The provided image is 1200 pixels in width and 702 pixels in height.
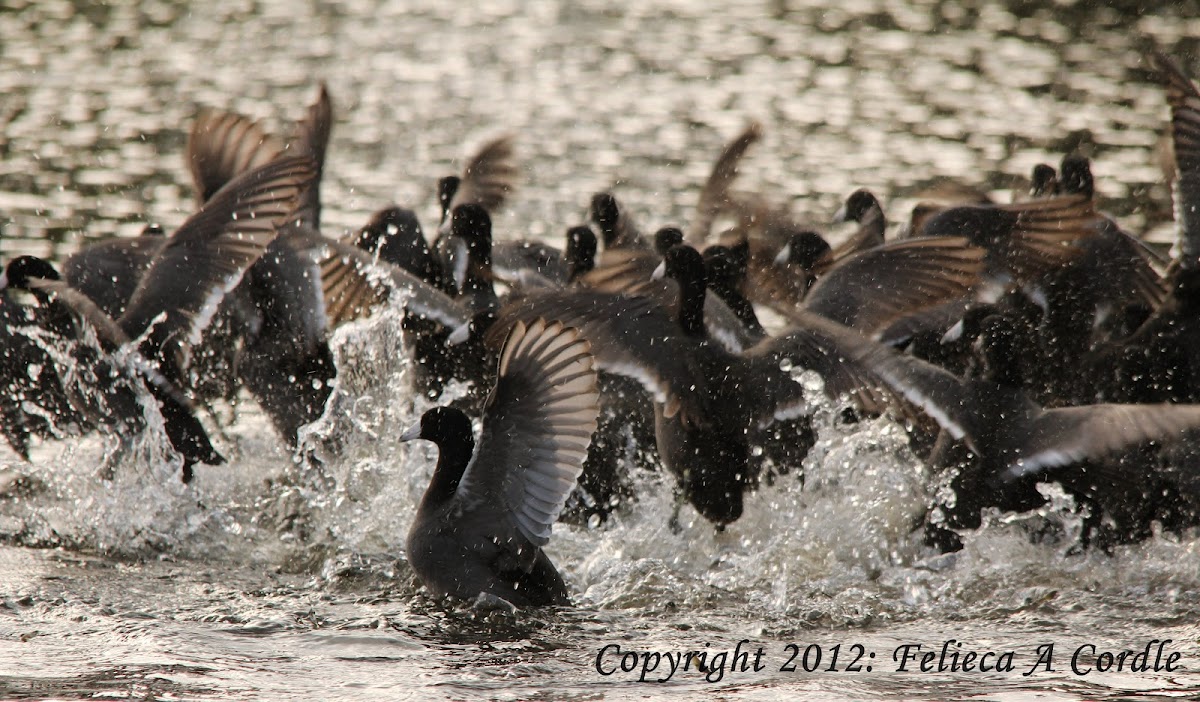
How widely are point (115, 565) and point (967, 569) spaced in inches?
133

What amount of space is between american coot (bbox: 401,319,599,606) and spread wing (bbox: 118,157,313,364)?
1936 millimetres

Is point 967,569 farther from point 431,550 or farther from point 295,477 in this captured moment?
point 295,477

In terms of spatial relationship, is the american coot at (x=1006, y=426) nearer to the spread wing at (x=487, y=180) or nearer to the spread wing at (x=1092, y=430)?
the spread wing at (x=1092, y=430)

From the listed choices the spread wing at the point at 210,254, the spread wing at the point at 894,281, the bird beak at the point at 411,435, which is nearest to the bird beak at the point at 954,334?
the spread wing at the point at 894,281

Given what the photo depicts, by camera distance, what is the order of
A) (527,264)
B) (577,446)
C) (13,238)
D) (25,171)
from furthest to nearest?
1. (25,171)
2. (13,238)
3. (527,264)
4. (577,446)

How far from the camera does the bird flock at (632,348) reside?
557 cm

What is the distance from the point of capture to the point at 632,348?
20.3 feet

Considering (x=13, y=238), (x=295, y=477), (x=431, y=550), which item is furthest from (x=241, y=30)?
(x=431, y=550)

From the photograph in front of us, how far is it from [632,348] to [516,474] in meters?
0.91

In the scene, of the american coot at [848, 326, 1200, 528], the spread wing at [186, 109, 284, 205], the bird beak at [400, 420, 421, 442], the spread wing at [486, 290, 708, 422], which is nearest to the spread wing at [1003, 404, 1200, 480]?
the american coot at [848, 326, 1200, 528]

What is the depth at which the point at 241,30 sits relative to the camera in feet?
62.6

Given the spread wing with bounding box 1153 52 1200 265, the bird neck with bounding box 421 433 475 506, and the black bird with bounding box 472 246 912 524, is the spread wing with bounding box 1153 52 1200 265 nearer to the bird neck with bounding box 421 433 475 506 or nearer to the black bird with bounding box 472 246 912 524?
the black bird with bounding box 472 246 912 524

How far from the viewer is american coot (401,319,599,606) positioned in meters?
5.43

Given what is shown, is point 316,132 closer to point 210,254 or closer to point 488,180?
point 488,180
